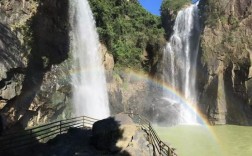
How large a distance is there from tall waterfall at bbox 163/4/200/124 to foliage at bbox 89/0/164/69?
2.57 metres

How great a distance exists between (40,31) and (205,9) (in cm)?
1969

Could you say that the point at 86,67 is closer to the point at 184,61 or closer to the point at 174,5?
the point at 184,61

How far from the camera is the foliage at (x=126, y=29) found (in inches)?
1506

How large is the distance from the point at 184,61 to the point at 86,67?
11.3 m

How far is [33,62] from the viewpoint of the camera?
24562 mm

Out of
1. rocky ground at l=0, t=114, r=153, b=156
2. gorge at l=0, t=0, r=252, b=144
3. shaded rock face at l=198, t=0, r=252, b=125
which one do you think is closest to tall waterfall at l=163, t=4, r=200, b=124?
gorge at l=0, t=0, r=252, b=144

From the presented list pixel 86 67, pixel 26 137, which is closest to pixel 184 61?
pixel 86 67

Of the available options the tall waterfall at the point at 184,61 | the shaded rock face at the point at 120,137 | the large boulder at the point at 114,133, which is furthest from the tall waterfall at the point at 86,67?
the shaded rock face at the point at 120,137

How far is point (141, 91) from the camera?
131 feet

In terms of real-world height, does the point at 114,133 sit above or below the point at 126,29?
below

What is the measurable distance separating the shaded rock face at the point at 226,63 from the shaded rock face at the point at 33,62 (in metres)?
14.1

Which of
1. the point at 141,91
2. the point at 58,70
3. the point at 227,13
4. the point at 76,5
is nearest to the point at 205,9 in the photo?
the point at 227,13

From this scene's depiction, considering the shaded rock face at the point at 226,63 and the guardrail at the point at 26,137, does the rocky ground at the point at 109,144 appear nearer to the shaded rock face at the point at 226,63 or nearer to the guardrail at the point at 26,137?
the guardrail at the point at 26,137

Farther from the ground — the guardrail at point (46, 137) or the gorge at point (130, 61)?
the gorge at point (130, 61)
